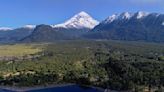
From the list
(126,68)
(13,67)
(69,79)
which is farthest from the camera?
(13,67)

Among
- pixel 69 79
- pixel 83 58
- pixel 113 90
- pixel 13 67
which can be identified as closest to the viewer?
pixel 113 90

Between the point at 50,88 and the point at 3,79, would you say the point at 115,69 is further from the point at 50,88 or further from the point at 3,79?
the point at 3,79

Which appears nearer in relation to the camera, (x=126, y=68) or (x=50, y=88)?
(x=50, y=88)

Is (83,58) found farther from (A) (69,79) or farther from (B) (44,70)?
(A) (69,79)

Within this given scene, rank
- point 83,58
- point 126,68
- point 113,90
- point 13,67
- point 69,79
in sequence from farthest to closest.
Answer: point 83,58 < point 13,67 < point 126,68 < point 69,79 < point 113,90

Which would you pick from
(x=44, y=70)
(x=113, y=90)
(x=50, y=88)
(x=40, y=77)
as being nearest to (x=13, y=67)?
(x=44, y=70)

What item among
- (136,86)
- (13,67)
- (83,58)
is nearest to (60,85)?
(136,86)

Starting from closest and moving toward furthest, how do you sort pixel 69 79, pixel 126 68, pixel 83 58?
pixel 69 79, pixel 126 68, pixel 83 58

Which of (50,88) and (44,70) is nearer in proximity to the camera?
(50,88)
